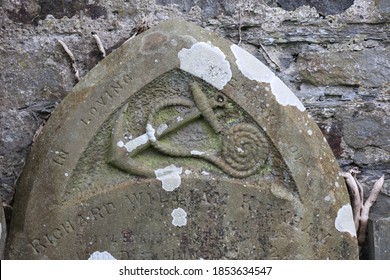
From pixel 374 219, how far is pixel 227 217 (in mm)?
495

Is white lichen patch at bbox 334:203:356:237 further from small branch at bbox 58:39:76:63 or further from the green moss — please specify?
small branch at bbox 58:39:76:63

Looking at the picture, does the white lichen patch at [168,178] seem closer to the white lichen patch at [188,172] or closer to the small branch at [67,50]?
the white lichen patch at [188,172]

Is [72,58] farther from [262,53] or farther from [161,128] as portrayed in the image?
[262,53]

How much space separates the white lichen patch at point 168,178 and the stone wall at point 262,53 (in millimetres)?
404

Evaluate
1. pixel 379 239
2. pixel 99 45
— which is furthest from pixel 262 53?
pixel 379 239

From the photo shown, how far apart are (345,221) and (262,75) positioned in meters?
0.50

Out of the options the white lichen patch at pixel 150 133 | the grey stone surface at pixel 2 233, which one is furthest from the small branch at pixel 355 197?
the grey stone surface at pixel 2 233

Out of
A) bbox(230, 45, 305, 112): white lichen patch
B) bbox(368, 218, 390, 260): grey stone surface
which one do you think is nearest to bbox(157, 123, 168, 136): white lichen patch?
bbox(230, 45, 305, 112): white lichen patch

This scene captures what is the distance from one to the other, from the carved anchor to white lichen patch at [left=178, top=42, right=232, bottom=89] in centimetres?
4

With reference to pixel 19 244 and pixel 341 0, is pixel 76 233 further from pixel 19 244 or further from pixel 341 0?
pixel 341 0

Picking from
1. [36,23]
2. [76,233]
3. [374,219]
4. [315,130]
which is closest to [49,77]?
[36,23]

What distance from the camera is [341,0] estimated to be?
2246 mm

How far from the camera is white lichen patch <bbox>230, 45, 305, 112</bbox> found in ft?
6.68

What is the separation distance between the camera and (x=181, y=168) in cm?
202
